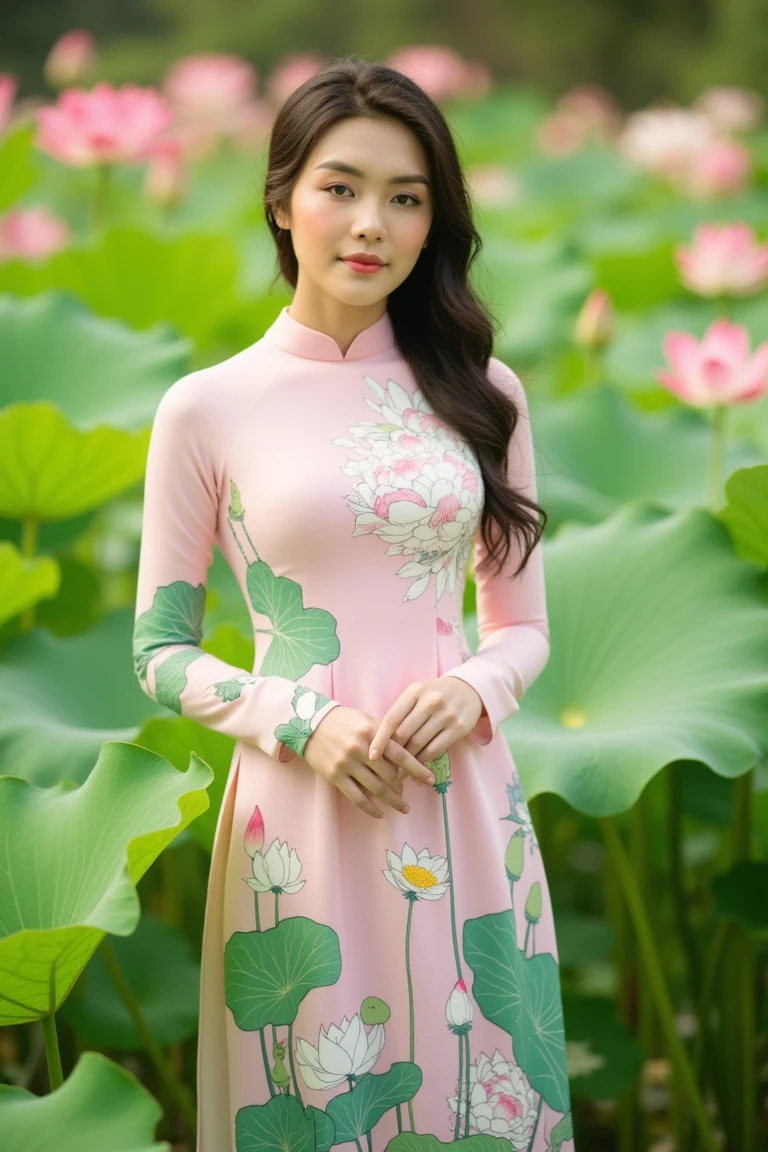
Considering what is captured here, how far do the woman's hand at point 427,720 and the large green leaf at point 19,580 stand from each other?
25.0 inches

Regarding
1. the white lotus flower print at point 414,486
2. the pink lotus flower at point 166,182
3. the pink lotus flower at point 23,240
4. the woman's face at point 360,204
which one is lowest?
the white lotus flower print at point 414,486

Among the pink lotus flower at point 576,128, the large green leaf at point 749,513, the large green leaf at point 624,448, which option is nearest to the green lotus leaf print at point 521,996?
the large green leaf at point 749,513

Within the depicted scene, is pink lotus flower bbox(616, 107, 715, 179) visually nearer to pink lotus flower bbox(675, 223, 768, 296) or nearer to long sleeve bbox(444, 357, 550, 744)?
pink lotus flower bbox(675, 223, 768, 296)

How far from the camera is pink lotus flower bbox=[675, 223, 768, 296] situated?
2387mm

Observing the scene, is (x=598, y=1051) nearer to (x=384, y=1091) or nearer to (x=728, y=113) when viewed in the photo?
(x=384, y=1091)

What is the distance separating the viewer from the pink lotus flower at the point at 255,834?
109cm

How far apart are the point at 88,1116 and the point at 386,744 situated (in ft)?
1.13

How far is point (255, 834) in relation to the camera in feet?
3.59

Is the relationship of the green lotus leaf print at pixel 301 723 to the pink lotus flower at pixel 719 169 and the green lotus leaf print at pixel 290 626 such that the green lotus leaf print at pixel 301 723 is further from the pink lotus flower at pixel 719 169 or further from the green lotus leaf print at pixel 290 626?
the pink lotus flower at pixel 719 169

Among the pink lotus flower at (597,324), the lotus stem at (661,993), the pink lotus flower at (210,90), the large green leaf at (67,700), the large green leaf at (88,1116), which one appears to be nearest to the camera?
the large green leaf at (88,1116)

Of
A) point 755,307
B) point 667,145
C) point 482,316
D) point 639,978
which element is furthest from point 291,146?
point 667,145

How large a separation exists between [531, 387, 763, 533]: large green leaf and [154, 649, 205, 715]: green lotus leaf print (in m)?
1.04

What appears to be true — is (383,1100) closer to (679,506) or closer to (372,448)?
(372,448)

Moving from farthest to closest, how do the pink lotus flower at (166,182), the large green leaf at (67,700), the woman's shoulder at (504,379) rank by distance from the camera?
1. the pink lotus flower at (166,182)
2. the large green leaf at (67,700)
3. the woman's shoulder at (504,379)
